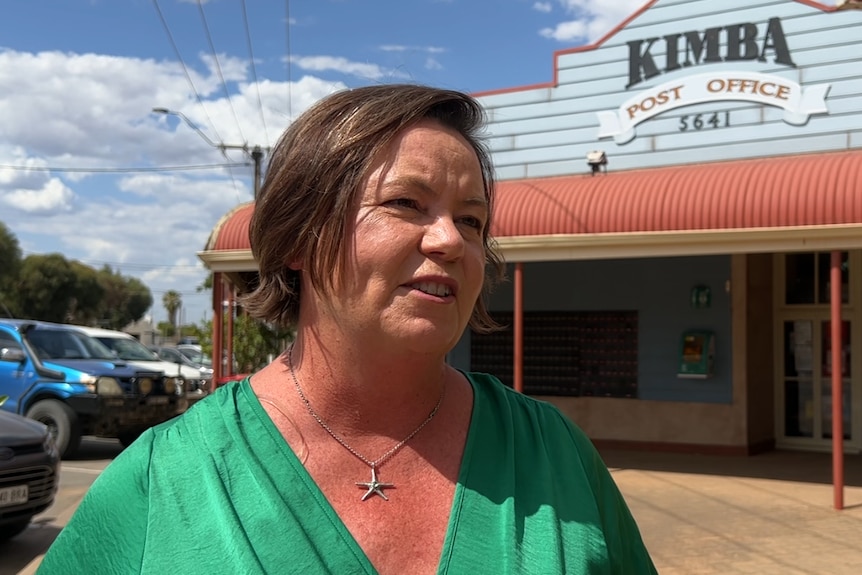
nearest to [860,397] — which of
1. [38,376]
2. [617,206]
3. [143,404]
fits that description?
[617,206]

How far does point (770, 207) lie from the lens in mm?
8258

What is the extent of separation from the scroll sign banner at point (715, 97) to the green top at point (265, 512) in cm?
1040

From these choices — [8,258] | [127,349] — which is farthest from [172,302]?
[127,349]

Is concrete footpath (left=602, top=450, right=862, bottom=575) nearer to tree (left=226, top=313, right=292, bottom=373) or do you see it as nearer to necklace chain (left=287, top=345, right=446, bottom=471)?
necklace chain (left=287, top=345, right=446, bottom=471)

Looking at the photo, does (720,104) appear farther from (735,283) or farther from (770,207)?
(770,207)

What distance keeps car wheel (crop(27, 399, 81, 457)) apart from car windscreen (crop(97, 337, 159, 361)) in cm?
215

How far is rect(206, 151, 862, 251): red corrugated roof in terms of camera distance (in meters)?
8.04

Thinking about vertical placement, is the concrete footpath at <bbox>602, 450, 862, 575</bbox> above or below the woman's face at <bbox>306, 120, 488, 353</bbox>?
below

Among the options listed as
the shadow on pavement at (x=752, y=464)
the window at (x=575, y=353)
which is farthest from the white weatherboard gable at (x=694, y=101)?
the shadow on pavement at (x=752, y=464)

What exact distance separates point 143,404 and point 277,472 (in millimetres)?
10894

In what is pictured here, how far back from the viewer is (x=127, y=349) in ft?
44.4

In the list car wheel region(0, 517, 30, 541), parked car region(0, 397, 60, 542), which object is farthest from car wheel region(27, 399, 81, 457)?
car wheel region(0, 517, 30, 541)

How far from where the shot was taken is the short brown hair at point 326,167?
1401mm

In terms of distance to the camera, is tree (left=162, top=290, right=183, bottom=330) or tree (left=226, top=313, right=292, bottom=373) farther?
tree (left=162, top=290, right=183, bottom=330)
